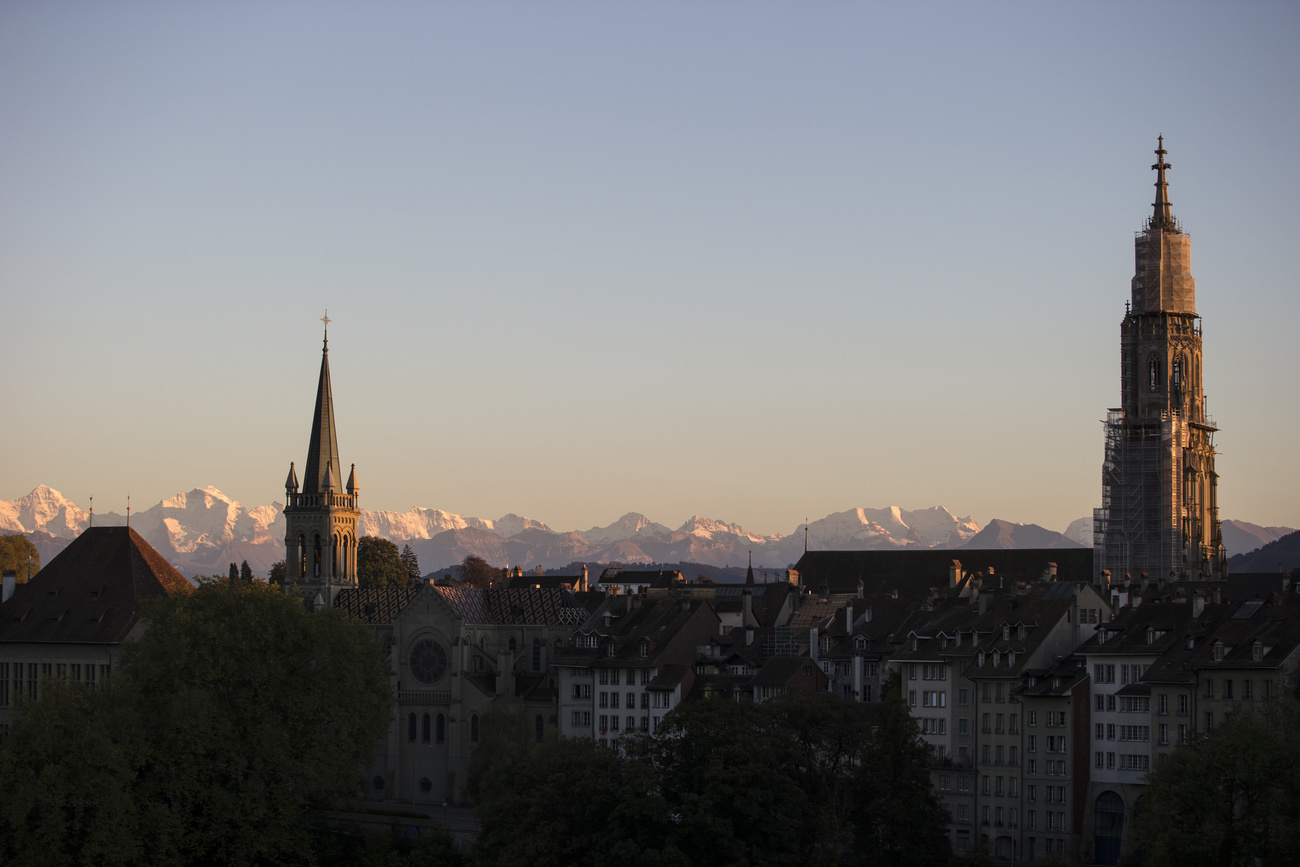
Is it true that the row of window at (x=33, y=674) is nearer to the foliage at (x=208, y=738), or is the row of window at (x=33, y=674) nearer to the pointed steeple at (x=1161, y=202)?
the foliage at (x=208, y=738)

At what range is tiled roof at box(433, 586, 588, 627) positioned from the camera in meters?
153

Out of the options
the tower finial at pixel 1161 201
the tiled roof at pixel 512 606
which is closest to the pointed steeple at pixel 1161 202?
the tower finial at pixel 1161 201

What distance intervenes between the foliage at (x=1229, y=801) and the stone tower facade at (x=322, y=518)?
108 metres

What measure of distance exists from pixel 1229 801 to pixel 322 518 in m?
111

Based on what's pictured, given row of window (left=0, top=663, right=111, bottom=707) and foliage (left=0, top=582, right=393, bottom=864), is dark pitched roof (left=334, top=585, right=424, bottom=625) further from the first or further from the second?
foliage (left=0, top=582, right=393, bottom=864)

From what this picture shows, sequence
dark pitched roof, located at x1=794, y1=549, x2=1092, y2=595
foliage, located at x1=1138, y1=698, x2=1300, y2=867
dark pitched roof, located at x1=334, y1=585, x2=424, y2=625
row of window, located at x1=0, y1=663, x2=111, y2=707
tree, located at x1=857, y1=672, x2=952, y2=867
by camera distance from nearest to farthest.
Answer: foliage, located at x1=1138, y1=698, x2=1300, y2=867 < tree, located at x1=857, y1=672, x2=952, y2=867 < row of window, located at x1=0, y1=663, x2=111, y2=707 < dark pitched roof, located at x1=334, y1=585, x2=424, y2=625 < dark pitched roof, located at x1=794, y1=549, x2=1092, y2=595

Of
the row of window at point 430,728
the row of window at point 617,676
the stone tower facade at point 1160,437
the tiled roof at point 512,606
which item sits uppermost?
the stone tower facade at point 1160,437

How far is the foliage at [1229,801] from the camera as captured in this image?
78.1 m

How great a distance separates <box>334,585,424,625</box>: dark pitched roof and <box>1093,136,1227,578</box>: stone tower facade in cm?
6217

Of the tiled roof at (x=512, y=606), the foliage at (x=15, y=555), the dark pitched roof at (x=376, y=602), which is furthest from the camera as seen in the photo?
the foliage at (x=15, y=555)

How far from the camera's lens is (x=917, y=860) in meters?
93.1

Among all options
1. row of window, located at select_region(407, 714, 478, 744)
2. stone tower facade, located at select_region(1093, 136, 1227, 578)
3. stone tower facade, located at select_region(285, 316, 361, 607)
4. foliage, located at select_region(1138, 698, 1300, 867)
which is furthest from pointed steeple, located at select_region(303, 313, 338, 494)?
foliage, located at select_region(1138, 698, 1300, 867)

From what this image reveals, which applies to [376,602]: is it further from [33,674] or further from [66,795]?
[66,795]

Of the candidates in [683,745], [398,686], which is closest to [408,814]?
[398,686]
